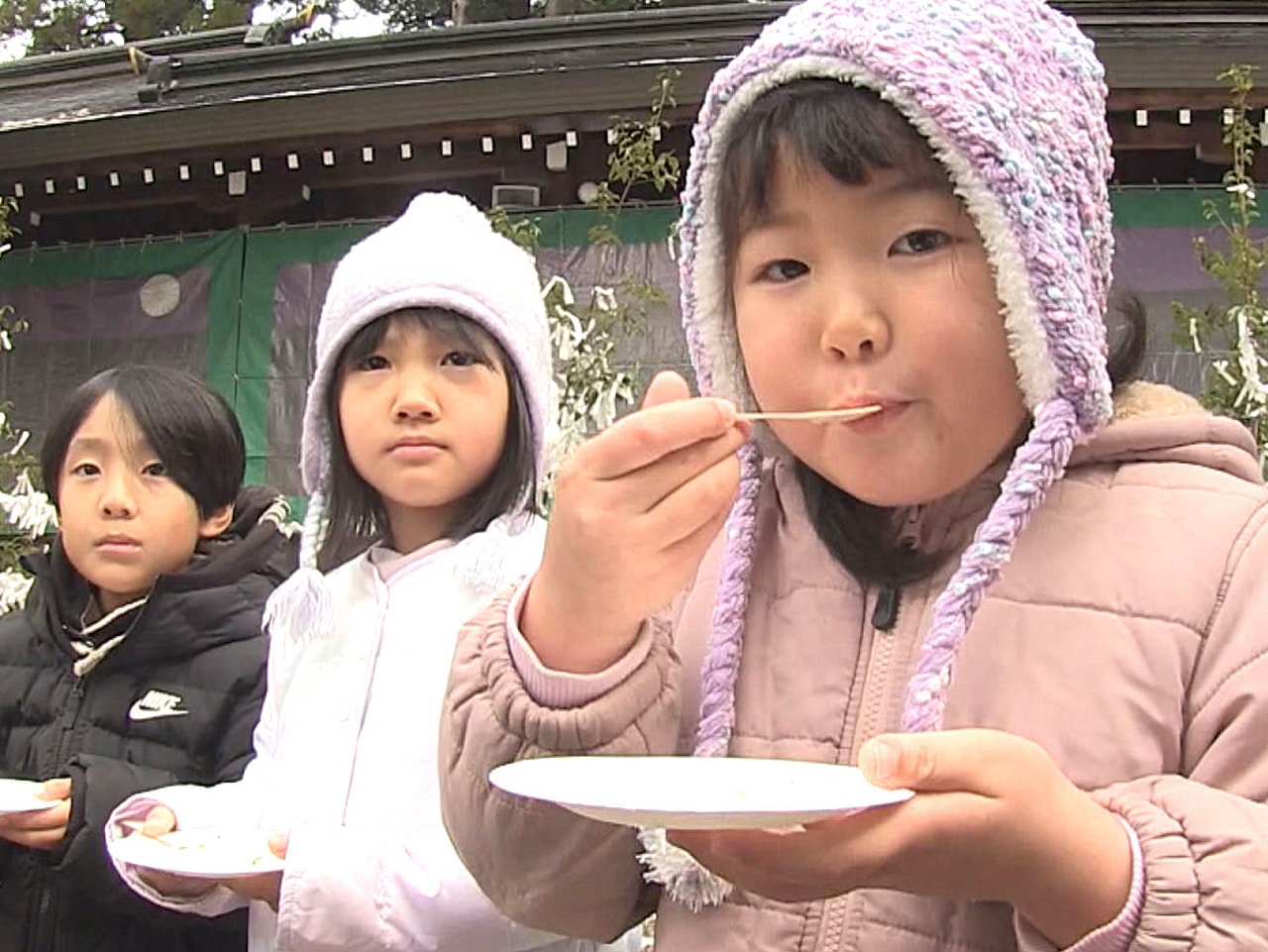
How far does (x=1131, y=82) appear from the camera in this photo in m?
6.19

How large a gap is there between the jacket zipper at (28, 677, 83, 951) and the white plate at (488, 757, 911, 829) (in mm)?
1614

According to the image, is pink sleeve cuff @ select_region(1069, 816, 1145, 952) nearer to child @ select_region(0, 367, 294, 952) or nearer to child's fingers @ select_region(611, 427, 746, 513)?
child's fingers @ select_region(611, 427, 746, 513)

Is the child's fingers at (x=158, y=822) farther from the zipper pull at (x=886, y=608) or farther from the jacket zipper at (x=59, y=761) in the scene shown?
the zipper pull at (x=886, y=608)

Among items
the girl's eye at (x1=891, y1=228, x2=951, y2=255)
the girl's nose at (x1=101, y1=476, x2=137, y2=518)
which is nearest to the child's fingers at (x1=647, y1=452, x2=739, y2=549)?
the girl's eye at (x1=891, y1=228, x2=951, y2=255)

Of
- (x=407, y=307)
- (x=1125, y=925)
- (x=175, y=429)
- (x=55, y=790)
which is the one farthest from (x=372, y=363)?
(x=1125, y=925)

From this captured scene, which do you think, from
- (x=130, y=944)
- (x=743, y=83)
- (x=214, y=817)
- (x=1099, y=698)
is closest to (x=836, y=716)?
(x=1099, y=698)

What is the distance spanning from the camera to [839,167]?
46.7 inches

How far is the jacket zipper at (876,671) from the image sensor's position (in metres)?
1.17

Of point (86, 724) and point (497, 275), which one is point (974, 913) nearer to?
point (497, 275)

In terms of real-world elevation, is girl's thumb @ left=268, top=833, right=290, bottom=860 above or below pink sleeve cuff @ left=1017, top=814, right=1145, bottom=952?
below

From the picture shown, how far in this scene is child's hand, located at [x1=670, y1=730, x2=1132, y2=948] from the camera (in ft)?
3.12

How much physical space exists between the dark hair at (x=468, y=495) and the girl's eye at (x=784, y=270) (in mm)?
945

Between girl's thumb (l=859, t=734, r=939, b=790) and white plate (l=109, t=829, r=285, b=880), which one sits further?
white plate (l=109, t=829, r=285, b=880)

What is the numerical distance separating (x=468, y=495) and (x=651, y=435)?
1.00 metres
